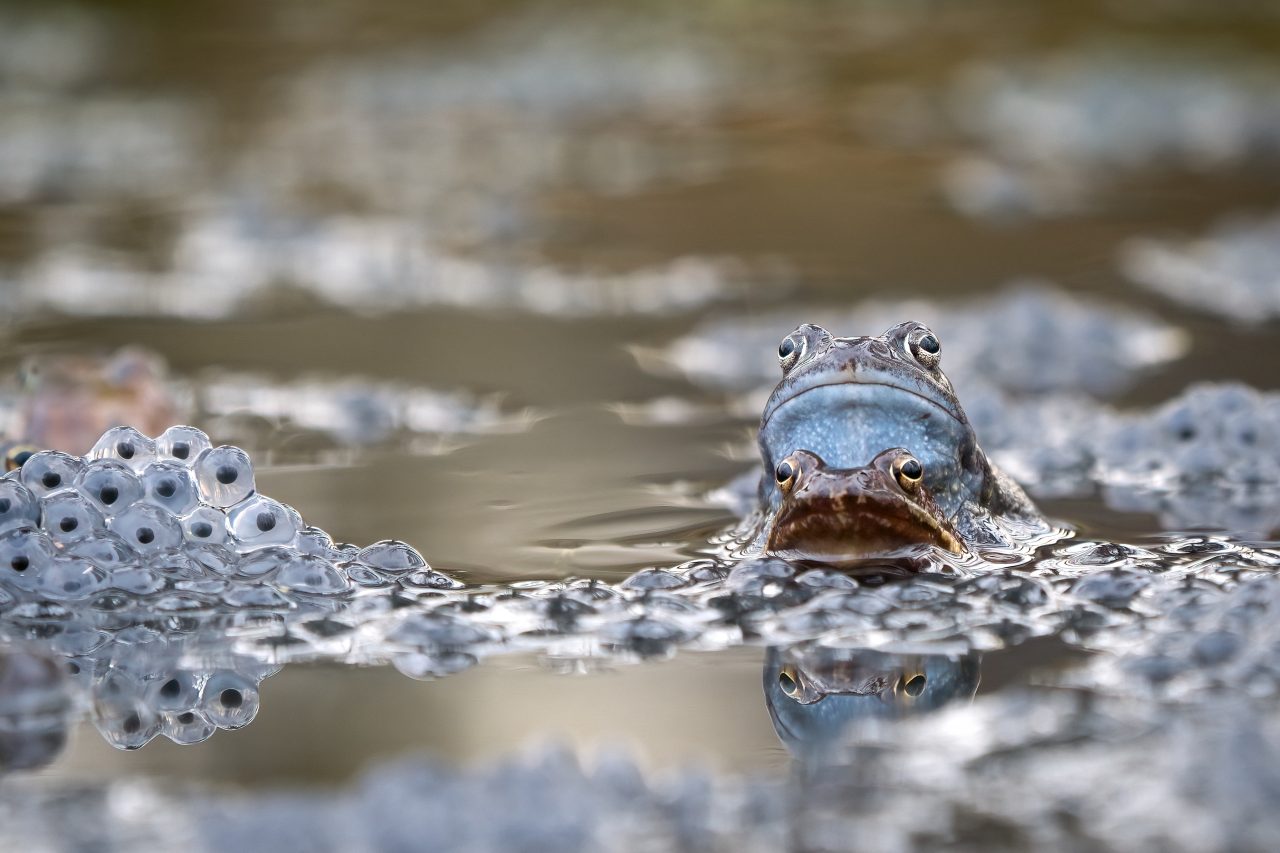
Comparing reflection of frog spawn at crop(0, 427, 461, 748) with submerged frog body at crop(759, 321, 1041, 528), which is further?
submerged frog body at crop(759, 321, 1041, 528)

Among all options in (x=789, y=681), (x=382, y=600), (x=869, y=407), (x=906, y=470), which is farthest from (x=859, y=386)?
(x=382, y=600)

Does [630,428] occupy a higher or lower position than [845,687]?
higher

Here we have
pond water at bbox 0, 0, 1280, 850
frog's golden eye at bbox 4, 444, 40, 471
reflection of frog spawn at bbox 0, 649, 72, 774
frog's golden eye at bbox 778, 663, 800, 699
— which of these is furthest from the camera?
frog's golden eye at bbox 4, 444, 40, 471

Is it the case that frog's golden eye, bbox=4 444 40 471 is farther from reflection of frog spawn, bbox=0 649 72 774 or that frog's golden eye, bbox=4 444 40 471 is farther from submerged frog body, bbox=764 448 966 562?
submerged frog body, bbox=764 448 966 562

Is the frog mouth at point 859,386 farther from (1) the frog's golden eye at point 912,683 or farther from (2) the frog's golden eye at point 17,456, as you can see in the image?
(2) the frog's golden eye at point 17,456

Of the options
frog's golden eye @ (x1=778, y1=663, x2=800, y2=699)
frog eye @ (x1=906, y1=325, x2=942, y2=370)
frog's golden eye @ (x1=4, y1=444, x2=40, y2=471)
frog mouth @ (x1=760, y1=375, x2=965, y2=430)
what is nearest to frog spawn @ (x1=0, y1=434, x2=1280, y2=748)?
frog's golden eye @ (x1=778, y1=663, x2=800, y2=699)

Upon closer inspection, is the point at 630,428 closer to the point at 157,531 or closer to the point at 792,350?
the point at 792,350
